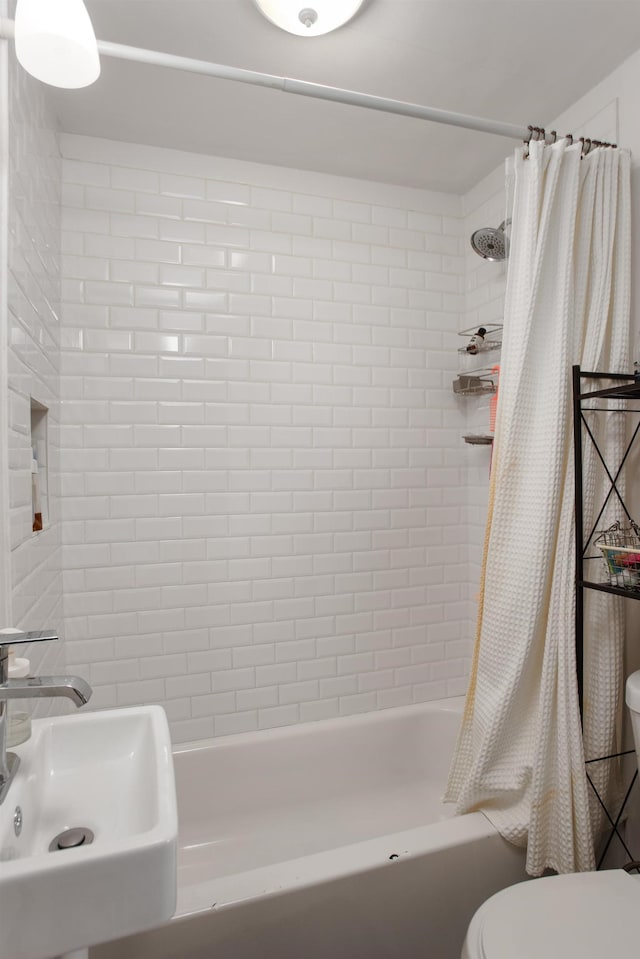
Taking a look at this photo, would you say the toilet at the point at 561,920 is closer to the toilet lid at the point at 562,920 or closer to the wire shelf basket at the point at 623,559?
the toilet lid at the point at 562,920

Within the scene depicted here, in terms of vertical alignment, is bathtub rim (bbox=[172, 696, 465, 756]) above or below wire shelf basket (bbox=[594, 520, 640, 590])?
below

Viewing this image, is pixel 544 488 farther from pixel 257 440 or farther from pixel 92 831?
pixel 92 831

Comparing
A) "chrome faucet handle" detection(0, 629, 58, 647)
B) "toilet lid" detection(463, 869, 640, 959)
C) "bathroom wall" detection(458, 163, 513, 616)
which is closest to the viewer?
"chrome faucet handle" detection(0, 629, 58, 647)

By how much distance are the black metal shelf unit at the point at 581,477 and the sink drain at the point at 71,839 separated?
1.31m

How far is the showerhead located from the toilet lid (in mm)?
2035

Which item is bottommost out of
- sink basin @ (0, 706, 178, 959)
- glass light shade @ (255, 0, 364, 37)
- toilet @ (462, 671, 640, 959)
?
toilet @ (462, 671, 640, 959)

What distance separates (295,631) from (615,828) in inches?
50.2

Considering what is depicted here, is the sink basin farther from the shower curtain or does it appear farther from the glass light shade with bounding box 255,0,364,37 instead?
the glass light shade with bounding box 255,0,364,37

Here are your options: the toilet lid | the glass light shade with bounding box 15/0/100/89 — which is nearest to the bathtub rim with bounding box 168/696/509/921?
the toilet lid

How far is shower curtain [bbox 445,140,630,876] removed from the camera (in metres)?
1.62

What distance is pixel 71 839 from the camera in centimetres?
97

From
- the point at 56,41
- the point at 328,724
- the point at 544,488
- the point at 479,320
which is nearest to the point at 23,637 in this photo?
the point at 56,41

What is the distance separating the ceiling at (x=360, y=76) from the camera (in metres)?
1.57

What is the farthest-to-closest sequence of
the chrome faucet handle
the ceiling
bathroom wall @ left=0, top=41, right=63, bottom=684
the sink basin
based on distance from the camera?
1. the ceiling
2. bathroom wall @ left=0, top=41, right=63, bottom=684
3. the chrome faucet handle
4. the sink basin
